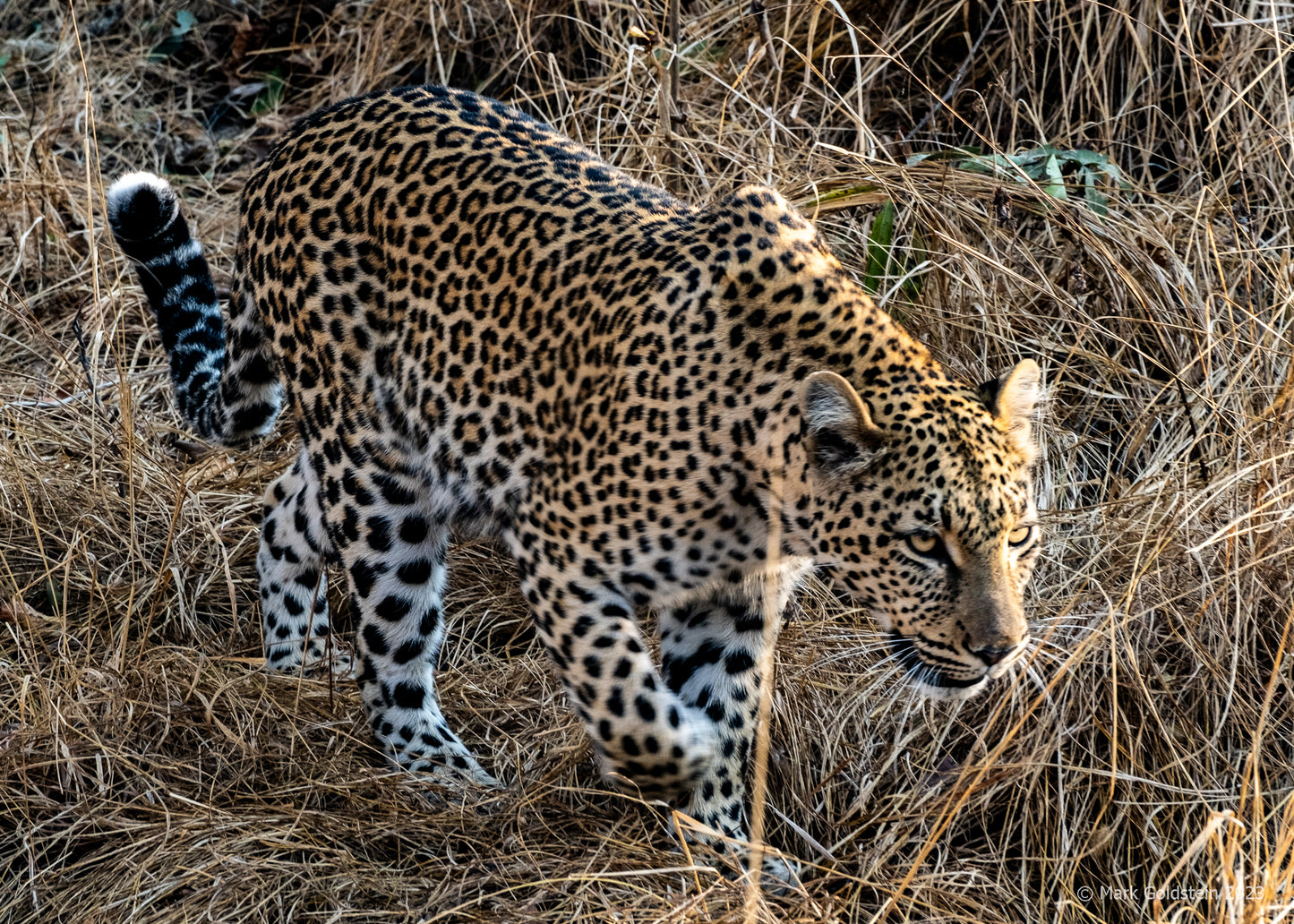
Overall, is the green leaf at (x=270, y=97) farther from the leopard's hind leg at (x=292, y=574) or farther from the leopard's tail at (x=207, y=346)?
the leopard's hind leg at (x=292, y=574)

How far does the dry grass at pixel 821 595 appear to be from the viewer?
3.98 m

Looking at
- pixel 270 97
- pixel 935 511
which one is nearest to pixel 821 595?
pixel 935 511

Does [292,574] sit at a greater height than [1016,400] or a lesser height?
lesser

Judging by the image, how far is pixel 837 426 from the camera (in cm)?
357

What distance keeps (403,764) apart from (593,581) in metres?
1.10

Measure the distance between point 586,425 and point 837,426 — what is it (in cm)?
80

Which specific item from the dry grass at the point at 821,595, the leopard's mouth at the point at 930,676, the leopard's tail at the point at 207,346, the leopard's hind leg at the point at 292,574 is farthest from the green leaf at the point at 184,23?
the leopard's mouth at the point at 930,676

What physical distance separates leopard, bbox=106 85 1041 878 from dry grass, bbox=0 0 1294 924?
25 centimetres

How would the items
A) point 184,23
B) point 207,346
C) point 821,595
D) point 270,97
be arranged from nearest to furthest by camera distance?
point 821,595 < point 207,346 < point 270,97 < point 184,23

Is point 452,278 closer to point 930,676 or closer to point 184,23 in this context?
point 930,676

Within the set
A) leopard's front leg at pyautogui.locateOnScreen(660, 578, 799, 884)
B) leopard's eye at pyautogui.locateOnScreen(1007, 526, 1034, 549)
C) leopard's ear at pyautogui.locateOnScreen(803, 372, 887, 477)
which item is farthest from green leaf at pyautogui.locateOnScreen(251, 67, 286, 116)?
leopard's eye at pyautogui.locateOnScreen(1007, 526, 1034, 549)

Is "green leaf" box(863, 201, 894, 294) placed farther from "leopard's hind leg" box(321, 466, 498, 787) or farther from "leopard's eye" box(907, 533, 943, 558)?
"leopard's eye" box(907, 533, 943, 558)

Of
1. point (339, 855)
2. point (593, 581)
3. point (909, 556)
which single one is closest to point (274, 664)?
point (339, 855)

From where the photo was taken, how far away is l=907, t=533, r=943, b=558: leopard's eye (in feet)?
11.8
